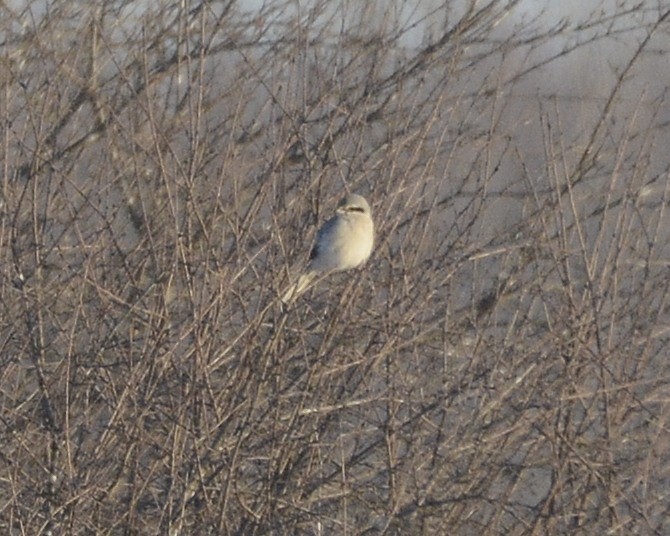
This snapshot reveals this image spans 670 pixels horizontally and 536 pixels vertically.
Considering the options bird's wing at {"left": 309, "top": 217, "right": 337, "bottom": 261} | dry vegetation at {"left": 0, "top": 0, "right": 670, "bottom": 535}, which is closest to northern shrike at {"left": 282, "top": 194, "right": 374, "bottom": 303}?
bird's wing at {"left": 309, "top": 217, "right": 337, "bottom": 261}

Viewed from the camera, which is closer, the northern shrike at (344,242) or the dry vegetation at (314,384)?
the dry vegetation at (314,384)

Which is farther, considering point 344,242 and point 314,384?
point 344,242

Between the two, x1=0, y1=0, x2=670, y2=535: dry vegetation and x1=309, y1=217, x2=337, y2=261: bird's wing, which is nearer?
x1=0, y1=0, x2=670, y2=535: dry vegetation

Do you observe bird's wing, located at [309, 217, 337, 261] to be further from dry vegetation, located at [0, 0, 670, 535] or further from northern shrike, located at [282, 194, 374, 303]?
dry vegetation, located at [0, 0, 670, 535]

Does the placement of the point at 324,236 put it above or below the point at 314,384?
below

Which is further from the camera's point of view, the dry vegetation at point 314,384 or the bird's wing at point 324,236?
the bird's wing at point 324,236

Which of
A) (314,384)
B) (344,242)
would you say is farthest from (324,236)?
(314,384)

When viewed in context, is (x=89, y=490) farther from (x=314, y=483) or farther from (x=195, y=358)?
(x=314, y=483)

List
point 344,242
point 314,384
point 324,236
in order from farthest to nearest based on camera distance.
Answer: point 324,236 → point 344,242 → point 314,384

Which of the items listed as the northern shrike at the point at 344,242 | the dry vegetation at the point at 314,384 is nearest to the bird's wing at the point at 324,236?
the northern shrike at the point at 344,242

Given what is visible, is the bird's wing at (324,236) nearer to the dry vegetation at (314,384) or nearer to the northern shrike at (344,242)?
the northern shrike at (344,242)

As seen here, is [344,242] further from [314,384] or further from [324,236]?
[314,384]

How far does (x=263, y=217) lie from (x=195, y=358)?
9.12ft

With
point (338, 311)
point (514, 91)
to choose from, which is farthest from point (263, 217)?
point (338, 311)
